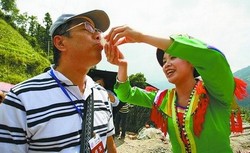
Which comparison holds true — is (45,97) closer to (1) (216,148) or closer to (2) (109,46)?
(2) (109,46)

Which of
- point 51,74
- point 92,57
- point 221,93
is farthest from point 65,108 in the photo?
point 221,93

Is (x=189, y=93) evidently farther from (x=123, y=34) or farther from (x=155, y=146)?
(x=155, y=146)

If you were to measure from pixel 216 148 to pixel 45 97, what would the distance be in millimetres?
1619

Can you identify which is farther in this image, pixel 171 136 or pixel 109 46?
pixel 171 136

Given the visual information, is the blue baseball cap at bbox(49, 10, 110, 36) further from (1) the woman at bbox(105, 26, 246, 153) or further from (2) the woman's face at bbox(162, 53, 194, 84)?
(2) the woman's face at bbox(162, 53, 194, 84)

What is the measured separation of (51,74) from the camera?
103 inches

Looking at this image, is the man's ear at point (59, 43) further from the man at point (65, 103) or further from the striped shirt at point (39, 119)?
the striped shirt at point (39, 119)

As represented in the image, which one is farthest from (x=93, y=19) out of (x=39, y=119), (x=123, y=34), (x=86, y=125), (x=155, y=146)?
(x=155, y=146)

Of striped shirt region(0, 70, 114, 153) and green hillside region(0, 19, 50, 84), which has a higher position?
striped shirt region(0, 70, 114, 153)

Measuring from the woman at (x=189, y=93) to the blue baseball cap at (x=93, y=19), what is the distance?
1.30 feet

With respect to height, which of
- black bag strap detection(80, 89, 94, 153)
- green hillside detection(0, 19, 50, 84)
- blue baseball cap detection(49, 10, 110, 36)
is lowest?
green hillside detection(0, 19, 50, 84)

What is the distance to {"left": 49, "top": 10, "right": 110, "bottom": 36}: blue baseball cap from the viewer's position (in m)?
2.85

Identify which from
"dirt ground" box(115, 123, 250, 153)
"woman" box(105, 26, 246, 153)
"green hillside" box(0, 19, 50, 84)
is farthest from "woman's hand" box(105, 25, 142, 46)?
"green hillside" box(0, 19, 50, 84)

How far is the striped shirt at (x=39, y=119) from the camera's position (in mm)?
2166
